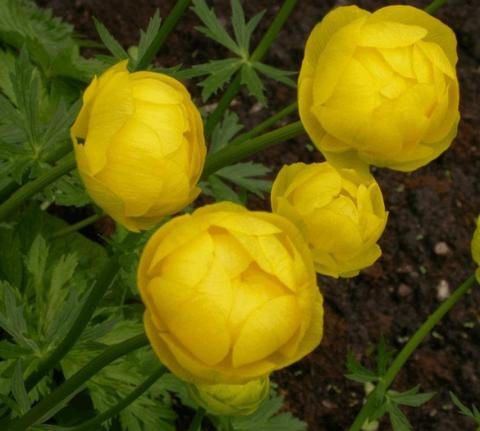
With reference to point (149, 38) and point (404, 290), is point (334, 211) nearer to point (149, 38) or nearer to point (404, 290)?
point (149, 38)

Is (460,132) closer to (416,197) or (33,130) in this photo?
(416,197)

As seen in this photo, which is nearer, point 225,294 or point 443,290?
point 225,294

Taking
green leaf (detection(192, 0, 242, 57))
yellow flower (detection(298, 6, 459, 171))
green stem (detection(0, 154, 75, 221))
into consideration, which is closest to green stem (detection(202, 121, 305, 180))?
yellow flower (detection(298, 6, 459, 171))

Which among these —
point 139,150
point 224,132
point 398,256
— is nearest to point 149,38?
point 224,132

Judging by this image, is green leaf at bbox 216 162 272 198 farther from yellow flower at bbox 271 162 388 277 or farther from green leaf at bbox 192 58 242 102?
yellow flower at bbox 271 162 388 277

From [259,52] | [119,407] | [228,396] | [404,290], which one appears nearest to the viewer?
[228,396]
